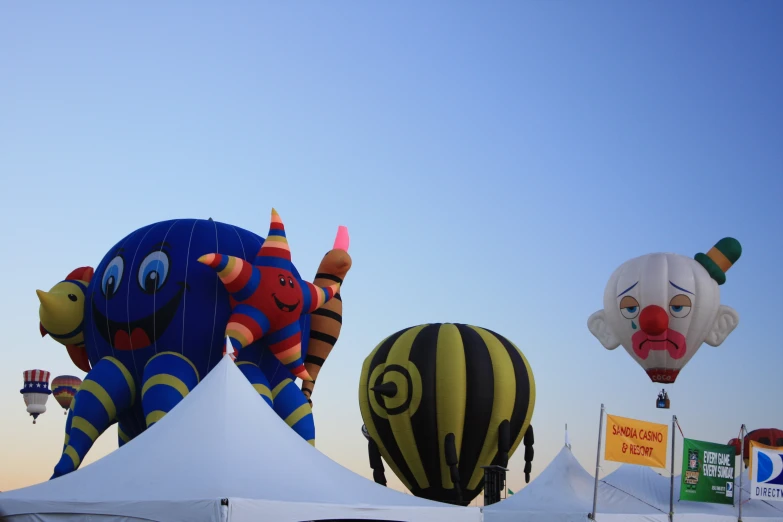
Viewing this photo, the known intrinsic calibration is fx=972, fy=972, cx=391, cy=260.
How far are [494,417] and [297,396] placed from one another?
4.75 m

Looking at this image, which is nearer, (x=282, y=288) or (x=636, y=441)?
(x=636, y=441)

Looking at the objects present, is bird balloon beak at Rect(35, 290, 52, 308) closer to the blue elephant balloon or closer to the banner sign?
the blue elephant balloon

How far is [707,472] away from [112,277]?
9.64 metres

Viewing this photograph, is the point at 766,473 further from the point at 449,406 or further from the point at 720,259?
the point at 720,259

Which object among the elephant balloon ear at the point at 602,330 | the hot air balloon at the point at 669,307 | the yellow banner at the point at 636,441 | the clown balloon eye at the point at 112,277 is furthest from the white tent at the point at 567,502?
the elephant balloon ear at the point at 602,330

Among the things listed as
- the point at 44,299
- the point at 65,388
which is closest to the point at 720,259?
the point at 44,299

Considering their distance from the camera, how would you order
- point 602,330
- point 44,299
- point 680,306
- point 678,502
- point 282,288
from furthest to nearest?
point 602,330 < point 680,306 < point 678,502 < point 44,299 < point 282,288

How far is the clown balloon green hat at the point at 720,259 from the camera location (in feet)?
81.5

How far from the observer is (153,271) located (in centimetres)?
1459

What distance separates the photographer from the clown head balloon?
23.9m

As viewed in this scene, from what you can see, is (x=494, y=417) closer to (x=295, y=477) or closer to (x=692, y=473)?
(x=692, y=473)

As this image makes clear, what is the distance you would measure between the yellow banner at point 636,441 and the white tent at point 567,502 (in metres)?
1.19

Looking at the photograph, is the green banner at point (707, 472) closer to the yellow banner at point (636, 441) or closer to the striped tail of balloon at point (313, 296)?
the yellow banner at point (636, 441)

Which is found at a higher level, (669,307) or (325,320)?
(669,307)
